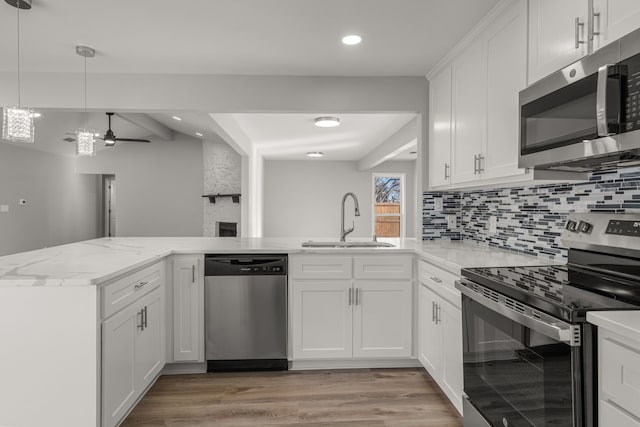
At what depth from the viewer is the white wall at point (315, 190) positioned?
30.8 feet

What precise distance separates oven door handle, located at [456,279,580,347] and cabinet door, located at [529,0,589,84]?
3.31 ft

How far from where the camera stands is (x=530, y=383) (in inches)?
55.6

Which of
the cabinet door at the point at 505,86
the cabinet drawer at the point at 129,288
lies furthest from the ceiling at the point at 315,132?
the cabinet drawer at the point at 129,288

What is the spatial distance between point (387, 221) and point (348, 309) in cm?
672

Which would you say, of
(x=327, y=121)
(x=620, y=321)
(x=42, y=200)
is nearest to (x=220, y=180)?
(x=42, y=200)

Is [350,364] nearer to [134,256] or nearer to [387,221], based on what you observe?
[134,256]

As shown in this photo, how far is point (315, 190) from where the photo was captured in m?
9.40

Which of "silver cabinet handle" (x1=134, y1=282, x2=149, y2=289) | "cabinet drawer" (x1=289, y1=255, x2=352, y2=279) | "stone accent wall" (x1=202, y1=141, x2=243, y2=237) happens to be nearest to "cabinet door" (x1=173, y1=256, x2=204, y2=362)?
"silver cabinet handle" (x1=134, y1=282, x2=149, y2=289)

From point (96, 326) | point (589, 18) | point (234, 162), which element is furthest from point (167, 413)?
point (234, 162)

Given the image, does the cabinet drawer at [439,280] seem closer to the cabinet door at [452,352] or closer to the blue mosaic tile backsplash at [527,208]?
the cabinet door at [452,352]

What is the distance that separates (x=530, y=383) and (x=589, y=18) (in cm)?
136

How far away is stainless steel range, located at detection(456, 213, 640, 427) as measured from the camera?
118 cm

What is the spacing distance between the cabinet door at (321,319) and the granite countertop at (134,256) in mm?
277

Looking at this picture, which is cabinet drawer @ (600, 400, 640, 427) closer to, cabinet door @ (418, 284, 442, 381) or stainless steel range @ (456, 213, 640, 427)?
stainless steel range @ (456, 213, 640, 427)
